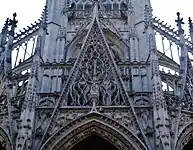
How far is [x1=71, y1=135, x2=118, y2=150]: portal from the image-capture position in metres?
13.9

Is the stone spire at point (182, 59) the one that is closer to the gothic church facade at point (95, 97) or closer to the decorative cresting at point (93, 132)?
the gothic church facade at point (95, 97)

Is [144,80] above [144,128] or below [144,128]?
above

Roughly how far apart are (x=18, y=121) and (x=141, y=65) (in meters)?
5.37

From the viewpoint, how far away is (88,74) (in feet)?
51.5

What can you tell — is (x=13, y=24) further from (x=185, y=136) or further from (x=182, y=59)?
(x=185, y=136)

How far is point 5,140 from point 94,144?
304 cm

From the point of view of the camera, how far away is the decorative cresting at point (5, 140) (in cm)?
1330

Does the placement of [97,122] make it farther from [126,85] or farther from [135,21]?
[135,21]

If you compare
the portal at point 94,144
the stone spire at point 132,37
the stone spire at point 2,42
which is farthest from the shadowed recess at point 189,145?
the stone spire at point 2,42

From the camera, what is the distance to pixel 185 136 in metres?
13.7

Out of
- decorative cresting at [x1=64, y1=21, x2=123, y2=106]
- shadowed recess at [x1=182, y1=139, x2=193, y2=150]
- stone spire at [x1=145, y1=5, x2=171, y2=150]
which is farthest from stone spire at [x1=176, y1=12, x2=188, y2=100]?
decorative cresting at [x1=64, y1=21, x2=123, y2=106]

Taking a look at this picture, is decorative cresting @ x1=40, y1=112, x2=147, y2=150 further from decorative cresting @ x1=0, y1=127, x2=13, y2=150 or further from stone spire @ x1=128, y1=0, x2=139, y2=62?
stone spire @ x1=128, y1=0, x2=139, y2=62

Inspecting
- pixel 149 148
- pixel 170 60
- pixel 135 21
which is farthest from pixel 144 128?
pixel 135 21

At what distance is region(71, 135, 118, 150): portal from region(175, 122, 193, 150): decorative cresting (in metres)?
2.23
